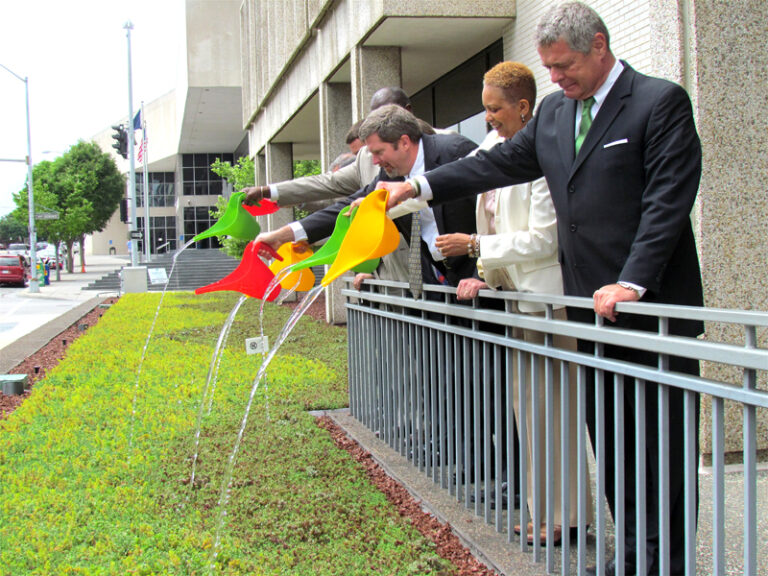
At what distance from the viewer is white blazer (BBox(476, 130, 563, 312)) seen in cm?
334

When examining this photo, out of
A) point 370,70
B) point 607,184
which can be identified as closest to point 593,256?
point 607,184

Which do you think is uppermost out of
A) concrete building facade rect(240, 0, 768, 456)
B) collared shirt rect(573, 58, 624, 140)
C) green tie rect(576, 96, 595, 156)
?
concrete building facade rect(240, 0, 768, 456)

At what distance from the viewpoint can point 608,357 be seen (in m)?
2.82

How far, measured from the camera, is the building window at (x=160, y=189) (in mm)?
81438

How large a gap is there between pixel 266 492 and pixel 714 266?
116 inches

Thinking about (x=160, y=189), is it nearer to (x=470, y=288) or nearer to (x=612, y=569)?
(x=470, y=288)

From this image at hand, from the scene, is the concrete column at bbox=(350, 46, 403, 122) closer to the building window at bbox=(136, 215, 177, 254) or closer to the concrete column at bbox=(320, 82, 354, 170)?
the concrete column at bbox=(320, 82, 354, 170)

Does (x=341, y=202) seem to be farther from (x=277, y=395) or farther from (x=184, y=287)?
(x=184, y=287)

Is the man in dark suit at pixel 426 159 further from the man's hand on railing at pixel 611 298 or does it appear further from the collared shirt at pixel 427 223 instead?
the man's hand on railing at pixel 611 298

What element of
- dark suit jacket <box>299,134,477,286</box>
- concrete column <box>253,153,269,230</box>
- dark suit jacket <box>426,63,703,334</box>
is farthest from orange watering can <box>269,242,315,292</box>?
concrete column <box>253,153,269,230</box>

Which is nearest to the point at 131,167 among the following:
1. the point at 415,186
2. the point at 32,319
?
the point at 32,319

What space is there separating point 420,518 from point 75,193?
6114 centimetres

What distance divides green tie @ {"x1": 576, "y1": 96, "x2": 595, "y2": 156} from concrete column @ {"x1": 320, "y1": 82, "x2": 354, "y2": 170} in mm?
11369

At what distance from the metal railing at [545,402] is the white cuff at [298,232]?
0.61 meters
